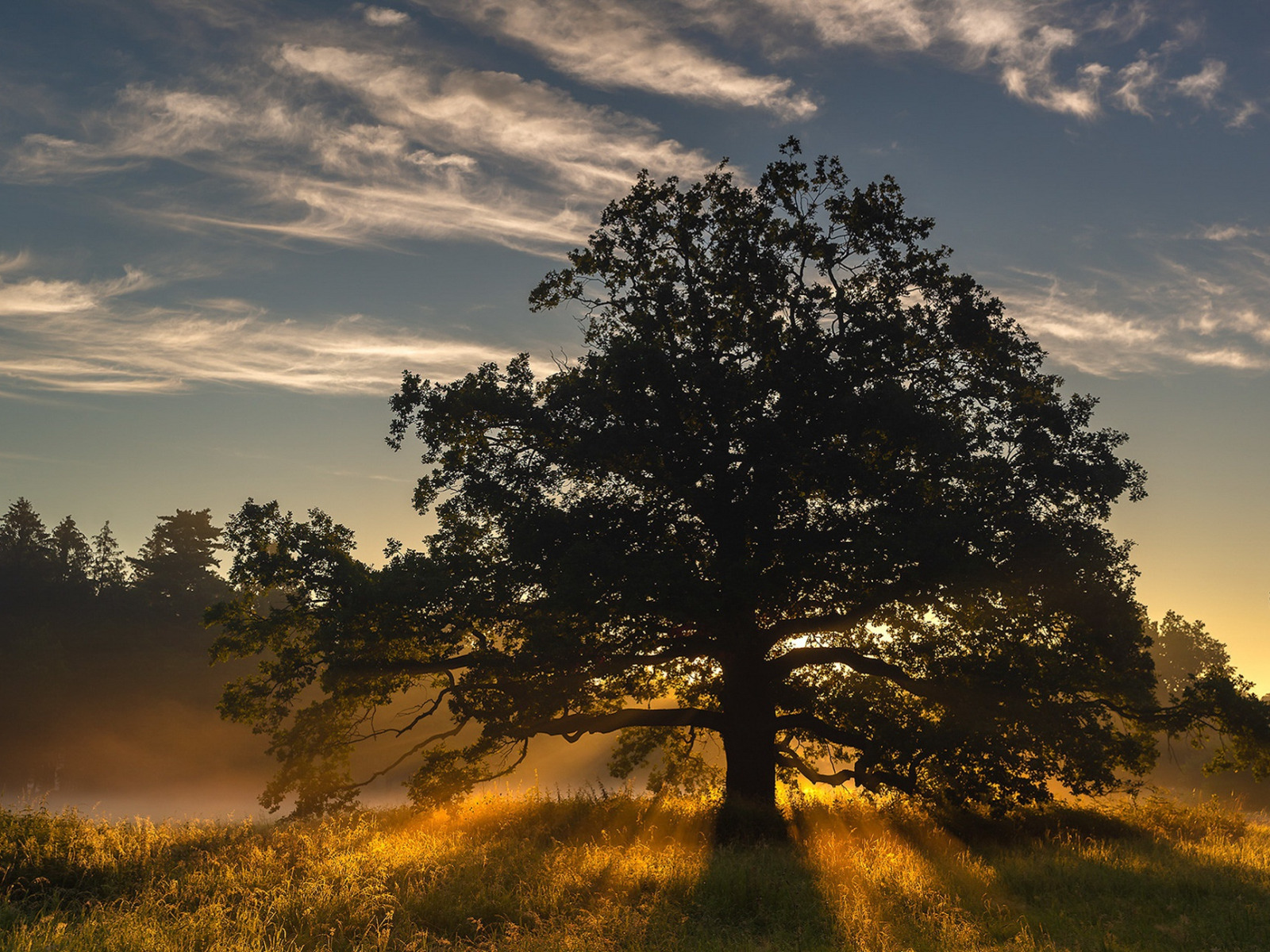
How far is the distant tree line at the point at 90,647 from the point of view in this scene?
66875mm

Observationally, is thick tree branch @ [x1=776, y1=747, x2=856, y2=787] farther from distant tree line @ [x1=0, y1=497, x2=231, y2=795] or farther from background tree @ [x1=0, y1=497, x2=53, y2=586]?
background tree @ [x1=0, y1=497, x2=53, y2=586]

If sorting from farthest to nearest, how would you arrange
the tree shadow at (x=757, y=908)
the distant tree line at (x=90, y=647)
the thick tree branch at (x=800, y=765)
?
the distant tree line at (x=90, y=647), the thick tree branch at (x=800, y=765), the tree shadow at (x=757, y=908)

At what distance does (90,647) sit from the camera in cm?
7312

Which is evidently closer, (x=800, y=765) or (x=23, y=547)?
(x=800, y=765)

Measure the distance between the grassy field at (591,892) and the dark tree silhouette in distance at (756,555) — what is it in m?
2.88

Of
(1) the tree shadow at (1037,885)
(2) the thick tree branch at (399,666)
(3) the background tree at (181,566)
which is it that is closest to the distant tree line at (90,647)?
(3) the background tree at (181,566)

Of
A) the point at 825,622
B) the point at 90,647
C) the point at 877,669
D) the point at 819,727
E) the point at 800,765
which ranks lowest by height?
the point at 90,647

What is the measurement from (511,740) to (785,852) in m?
6.86

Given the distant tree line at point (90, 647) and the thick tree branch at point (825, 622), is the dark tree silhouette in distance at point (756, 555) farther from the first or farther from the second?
the distant tree line at point (90, 647)

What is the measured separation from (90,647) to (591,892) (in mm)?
77503

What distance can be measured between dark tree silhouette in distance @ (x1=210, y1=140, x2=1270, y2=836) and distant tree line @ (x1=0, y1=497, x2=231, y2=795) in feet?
168

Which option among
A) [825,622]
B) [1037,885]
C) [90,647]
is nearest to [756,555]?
[825,622]

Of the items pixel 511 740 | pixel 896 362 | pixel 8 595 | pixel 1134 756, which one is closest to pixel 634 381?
pixel 896 362

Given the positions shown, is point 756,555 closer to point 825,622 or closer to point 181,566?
point 825,622
